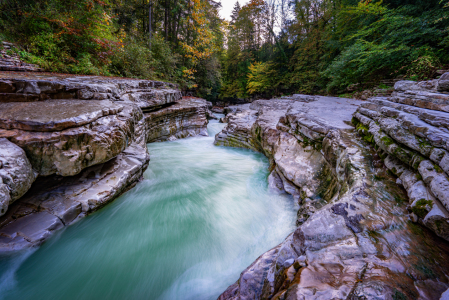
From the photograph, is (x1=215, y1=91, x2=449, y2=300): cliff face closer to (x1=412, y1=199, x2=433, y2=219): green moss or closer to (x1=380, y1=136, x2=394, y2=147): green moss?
(x1=412, y1=199, x2=433, y2=219): green moss

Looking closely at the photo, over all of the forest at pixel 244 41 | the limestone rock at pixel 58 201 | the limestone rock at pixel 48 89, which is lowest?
the limestone rock at pixel 58 201

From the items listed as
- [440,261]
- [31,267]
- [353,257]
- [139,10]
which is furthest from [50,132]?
[139,10]

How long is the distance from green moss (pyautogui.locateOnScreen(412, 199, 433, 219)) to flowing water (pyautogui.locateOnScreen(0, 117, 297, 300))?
1.68 m

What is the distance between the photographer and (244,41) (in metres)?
22.0

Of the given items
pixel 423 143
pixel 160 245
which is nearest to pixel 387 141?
pixel 423 143

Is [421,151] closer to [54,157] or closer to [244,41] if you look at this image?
[54,157]

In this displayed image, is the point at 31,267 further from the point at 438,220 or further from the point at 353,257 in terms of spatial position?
the point at 438,220

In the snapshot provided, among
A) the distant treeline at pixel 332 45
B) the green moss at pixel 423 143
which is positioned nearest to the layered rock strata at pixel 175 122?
the green moss at pixel 423 143

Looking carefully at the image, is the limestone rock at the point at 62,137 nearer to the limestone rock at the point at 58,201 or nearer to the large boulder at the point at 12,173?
the large boulder at the point at 12,173

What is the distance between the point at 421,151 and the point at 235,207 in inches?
107

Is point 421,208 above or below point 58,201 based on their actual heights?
above

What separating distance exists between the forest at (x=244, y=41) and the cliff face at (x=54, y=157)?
3.42 m

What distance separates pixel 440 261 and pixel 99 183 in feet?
13.9

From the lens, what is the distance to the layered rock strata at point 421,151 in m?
1.31
